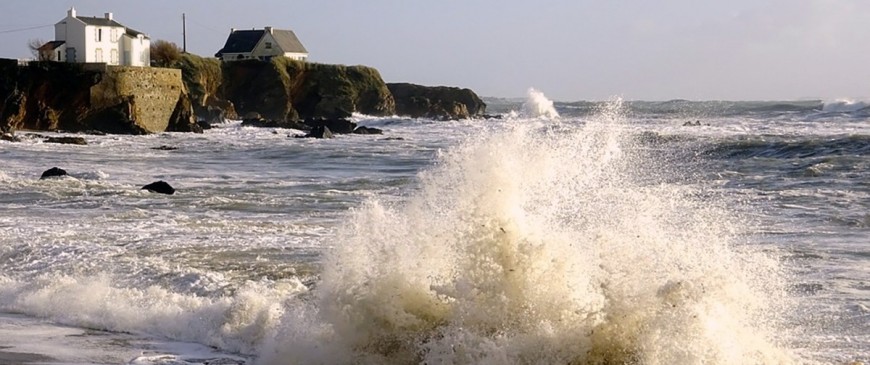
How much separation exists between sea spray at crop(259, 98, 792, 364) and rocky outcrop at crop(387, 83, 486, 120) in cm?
6464

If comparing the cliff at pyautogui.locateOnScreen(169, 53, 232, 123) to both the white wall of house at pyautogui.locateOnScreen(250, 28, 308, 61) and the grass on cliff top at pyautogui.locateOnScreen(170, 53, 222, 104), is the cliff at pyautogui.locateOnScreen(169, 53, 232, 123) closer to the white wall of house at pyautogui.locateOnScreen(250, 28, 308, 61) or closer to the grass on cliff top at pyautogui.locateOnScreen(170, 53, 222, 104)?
the grass on cliff top at pyautogui.locateOnScreen(170, 53, 222, 104)

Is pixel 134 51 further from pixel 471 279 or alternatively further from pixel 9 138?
pixel 471 279

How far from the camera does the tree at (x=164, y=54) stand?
5741cm

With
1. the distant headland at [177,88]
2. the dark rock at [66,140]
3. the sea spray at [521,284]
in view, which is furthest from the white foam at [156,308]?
the distant headland at [177,88]

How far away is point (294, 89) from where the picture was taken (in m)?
65.1

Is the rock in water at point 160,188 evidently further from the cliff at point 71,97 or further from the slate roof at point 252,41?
the slate roof at point 252,41

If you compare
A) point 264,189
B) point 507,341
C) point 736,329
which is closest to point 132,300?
point 507,341

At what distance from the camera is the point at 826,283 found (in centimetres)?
1090

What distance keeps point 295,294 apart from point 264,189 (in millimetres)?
11834

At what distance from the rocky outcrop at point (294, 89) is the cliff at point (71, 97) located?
16.1m

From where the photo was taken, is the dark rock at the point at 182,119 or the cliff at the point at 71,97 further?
the dark rock at the point at 182,119

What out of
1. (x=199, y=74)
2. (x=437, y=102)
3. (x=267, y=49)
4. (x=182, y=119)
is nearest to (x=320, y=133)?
(x=182, y=119)

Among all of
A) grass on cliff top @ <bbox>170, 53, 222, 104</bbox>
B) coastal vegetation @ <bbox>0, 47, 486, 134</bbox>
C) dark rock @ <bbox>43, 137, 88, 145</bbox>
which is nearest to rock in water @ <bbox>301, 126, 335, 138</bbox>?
coastal vegetation @ <bbox>0, 47, 486, 134</bbox>

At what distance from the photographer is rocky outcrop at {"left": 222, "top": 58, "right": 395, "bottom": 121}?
62625 millimetres
